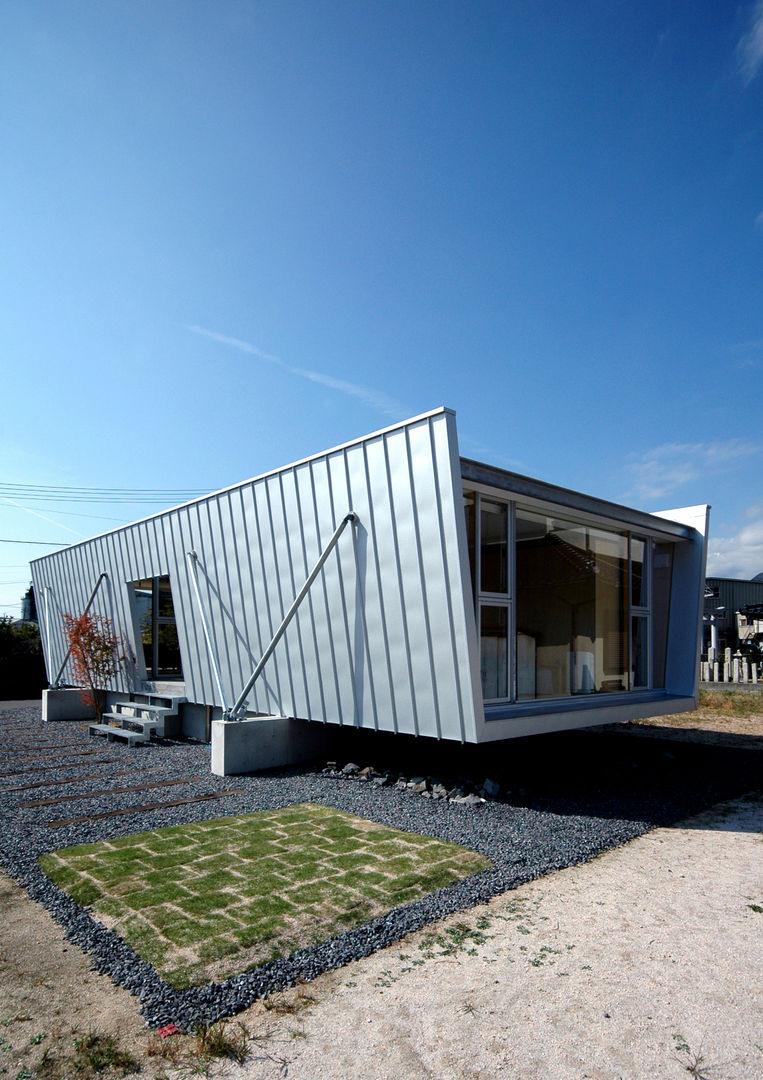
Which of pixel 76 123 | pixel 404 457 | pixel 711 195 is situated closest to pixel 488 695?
pixel 404 457

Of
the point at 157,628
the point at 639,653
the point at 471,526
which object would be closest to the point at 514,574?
the point at 471,526

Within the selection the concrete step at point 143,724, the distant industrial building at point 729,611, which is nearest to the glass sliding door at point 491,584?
the concrete step at point 143,724

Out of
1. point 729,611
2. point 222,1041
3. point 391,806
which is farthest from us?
point 729,611

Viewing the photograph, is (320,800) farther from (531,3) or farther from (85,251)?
(531,3)

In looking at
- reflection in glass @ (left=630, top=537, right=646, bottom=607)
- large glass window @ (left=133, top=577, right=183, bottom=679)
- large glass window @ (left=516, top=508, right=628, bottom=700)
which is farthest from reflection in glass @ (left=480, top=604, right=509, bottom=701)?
large glass window @ (left=133, top=577, right=183, bottom=679)

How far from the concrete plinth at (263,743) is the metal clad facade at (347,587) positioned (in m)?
0.31

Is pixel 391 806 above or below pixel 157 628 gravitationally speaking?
below

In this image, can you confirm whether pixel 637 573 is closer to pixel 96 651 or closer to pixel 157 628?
pixel 157 628

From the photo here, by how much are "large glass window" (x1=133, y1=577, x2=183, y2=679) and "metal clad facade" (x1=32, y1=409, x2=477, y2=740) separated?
8.99 ft

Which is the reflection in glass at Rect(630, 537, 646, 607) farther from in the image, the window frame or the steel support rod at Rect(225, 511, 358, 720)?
the steel support rod at Rect(225, 511, 358, 720)

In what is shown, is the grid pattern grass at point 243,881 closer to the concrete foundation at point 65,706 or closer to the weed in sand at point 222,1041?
the weed in sand at point 222,1041

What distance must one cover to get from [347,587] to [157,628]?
7677mm

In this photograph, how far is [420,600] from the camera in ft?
20.3

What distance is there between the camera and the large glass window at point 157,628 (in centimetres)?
1301
